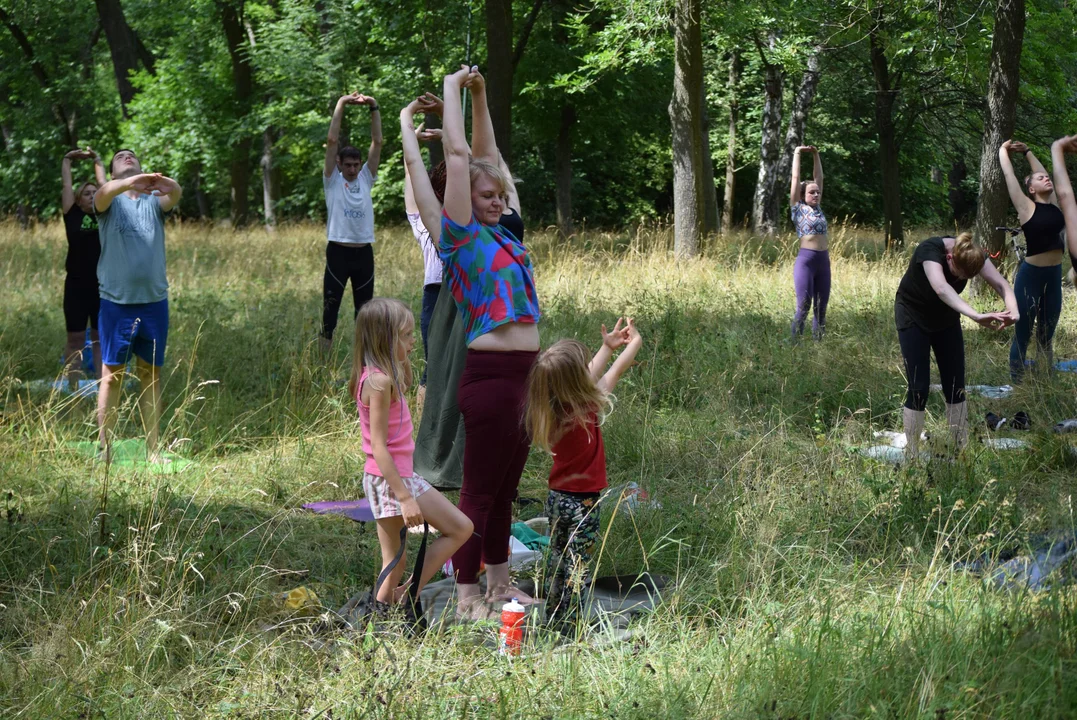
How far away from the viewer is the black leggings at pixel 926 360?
6.04m

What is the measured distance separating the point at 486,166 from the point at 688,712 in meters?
2.25

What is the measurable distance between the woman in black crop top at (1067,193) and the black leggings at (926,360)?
2.77 feet

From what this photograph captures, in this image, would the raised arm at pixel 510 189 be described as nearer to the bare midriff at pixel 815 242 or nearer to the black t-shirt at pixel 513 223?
the black t-shirt at pixel 513 223

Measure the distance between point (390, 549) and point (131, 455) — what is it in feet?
8.32

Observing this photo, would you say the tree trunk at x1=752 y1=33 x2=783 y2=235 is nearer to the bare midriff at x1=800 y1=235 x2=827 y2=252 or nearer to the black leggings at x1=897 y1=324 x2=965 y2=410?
the bare midriff at x1=800 y1=235 x2=827 y2=252

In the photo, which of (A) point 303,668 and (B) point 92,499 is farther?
(B) point 92,499

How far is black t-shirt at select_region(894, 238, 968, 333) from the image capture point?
5961 millimetres

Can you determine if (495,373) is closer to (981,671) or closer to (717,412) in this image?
(981,671)

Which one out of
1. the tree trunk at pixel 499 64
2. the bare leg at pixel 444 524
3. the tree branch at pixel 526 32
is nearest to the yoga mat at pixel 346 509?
the bare leg at pixel 444 524

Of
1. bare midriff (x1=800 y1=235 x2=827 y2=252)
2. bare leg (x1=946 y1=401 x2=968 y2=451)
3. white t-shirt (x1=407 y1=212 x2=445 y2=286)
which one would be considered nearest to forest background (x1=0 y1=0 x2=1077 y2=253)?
bare midriff (x1=800 y1=235 x2=827 y2=252)

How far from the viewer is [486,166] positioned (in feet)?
13.7

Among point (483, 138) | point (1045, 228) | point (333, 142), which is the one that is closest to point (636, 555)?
point (483, 138)

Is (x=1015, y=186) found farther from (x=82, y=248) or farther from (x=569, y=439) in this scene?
(x=82, y=248)

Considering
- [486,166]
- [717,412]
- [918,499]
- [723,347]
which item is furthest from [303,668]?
[723,347]
